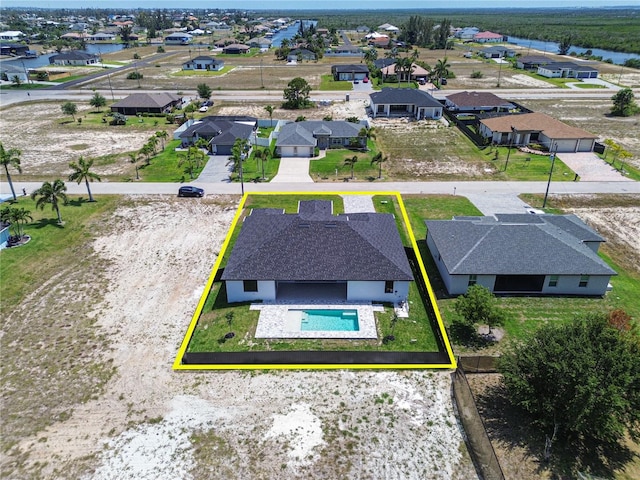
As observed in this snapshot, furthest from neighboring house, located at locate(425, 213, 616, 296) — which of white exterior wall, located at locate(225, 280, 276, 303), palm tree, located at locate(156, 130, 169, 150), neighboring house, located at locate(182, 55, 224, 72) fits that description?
neighboring house, located at locate(182, 55, 224, 72)

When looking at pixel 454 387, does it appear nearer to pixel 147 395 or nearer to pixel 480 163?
pixel 147 395

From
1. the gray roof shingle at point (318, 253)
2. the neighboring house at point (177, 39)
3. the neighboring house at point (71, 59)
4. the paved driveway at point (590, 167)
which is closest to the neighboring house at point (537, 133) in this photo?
the paved driveway at point (590, 167)

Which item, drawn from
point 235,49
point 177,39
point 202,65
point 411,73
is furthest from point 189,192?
point 177,39

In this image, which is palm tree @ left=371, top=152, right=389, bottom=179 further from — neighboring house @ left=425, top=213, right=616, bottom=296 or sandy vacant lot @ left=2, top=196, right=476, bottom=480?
sandy vacant lot @ left=2, top=196, right=476, bottom=480

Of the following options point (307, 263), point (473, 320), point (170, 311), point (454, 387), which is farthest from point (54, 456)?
point (473, 320)

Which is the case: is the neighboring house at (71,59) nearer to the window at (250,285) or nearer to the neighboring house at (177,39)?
the neighboring house at (177,39)

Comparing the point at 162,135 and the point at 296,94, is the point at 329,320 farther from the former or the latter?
the point at 296,94
